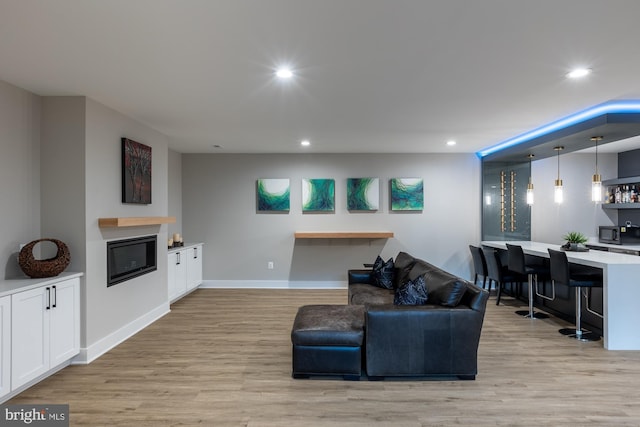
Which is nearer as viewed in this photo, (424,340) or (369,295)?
(424,340)

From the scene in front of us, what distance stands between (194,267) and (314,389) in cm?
387

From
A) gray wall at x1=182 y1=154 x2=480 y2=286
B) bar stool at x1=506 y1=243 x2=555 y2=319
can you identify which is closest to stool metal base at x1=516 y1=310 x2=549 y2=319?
bar stool at x1=506 y1=243 x2=555 y2=319

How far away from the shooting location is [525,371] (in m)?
3.04

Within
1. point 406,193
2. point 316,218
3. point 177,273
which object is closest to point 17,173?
point 177,273

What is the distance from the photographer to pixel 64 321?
119 inches

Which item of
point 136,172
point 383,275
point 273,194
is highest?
point 136,172

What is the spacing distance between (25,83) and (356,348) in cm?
356

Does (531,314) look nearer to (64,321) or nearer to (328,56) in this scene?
→ (328,56)

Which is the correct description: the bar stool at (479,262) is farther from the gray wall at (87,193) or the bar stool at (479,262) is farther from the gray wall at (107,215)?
the gray wall at (87,193)

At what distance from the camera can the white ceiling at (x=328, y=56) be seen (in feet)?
6.19

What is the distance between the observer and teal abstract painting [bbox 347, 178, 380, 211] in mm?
6391

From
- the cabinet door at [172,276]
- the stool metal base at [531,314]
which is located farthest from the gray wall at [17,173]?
the stool metal base at [531,314]

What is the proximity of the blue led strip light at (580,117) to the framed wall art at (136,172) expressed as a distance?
503cm

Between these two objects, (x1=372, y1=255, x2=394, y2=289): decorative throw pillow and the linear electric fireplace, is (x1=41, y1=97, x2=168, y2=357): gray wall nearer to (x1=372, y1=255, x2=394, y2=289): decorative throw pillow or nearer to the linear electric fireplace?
the linear electric fireplace
